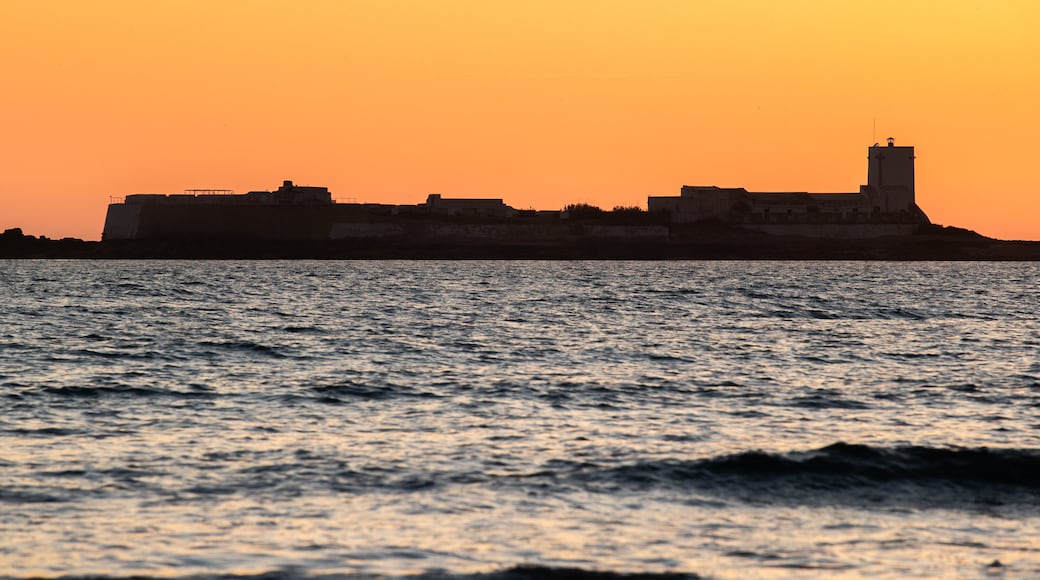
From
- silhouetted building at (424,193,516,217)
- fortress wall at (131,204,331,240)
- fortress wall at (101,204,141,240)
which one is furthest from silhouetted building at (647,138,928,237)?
fortress wall at (101,204,141,240)

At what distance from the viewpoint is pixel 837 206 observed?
179 m

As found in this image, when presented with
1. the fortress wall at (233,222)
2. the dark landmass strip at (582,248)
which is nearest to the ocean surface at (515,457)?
the dark landmass strip at (582,248)

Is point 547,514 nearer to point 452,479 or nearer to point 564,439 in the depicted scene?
point 452,479

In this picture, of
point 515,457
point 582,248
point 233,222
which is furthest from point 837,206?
point 515,457

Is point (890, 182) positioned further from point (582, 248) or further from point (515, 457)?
point (515, 457)

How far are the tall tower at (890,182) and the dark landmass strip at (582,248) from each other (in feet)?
15.5

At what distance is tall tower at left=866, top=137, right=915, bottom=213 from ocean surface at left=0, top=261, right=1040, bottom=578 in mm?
142963

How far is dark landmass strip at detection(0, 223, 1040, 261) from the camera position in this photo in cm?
17488

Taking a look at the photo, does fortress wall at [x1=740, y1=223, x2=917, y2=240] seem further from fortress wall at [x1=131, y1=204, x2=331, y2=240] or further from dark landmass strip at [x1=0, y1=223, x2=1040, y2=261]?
fortress wall at [x1=131, y1=204, x2=331, y2=240]

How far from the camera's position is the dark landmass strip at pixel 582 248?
17488 cm

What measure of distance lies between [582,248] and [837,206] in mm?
34263

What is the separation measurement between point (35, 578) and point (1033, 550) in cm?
888

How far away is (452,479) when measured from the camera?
51.0ft

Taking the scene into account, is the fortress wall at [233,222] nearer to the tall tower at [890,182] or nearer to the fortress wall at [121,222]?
the fortress wall at [121,222]
